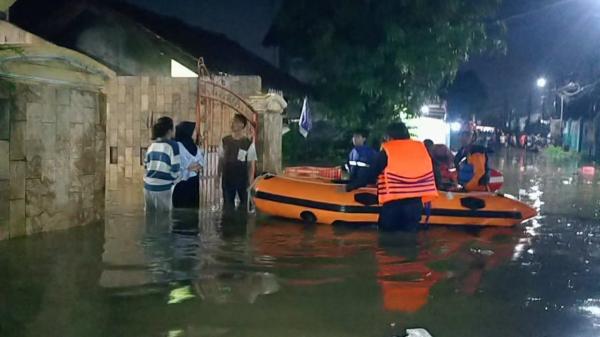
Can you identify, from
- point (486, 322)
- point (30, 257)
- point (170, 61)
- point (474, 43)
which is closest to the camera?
point (486, 322)

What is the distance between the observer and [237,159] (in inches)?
447

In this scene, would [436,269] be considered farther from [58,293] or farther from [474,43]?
[474,43]

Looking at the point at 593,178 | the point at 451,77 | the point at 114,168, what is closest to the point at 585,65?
the point at 593,178

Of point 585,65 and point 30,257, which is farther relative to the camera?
point 585,65

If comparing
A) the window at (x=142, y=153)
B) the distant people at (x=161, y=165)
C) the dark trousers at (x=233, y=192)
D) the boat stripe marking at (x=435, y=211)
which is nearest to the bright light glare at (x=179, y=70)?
the window at (x=142, y=153)

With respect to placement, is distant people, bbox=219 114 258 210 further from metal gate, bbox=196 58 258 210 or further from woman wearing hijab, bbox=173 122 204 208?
woman wearing hijab, bbox=173 122 204 208

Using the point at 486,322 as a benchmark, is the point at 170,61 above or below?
above

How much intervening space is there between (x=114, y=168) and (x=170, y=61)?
3778 mm

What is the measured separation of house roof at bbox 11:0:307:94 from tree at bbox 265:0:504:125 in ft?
4.88

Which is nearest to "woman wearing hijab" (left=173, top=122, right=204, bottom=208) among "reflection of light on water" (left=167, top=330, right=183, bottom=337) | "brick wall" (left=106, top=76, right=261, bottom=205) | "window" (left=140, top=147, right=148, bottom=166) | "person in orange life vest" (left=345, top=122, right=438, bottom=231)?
"person in orange life vest" (left=345, top=122, right=438, bottom=231)

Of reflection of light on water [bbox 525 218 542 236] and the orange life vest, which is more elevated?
the orange life vest

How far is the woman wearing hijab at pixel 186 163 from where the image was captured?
949cm

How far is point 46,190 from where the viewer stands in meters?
Result: 8.64

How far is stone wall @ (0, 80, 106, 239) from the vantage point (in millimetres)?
8172
